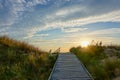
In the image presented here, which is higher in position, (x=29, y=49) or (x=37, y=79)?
(x=29, y=49)

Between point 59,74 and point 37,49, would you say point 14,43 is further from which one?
point 59,74

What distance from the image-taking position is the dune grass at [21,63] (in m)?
14.4

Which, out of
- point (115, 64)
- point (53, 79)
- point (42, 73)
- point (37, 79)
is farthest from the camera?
point (42, 73)

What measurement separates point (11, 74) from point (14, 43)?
35.5 ft

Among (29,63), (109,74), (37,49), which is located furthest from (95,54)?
(109,74)

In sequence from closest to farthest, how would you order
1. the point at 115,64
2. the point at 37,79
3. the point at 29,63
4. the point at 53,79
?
1. the point at 53,79
2. the point at 115,64
3. the point at 37,79
4. the point at 29,63

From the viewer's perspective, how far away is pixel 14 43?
25.0 m

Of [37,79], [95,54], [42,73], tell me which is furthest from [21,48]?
[37,79]

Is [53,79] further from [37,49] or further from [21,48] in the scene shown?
[37,49]

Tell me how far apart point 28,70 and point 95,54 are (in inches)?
255

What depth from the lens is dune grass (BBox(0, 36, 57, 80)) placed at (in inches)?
568

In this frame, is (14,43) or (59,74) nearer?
(59,74)

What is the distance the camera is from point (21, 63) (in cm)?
1770

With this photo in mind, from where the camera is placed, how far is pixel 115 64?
12.3 metres
